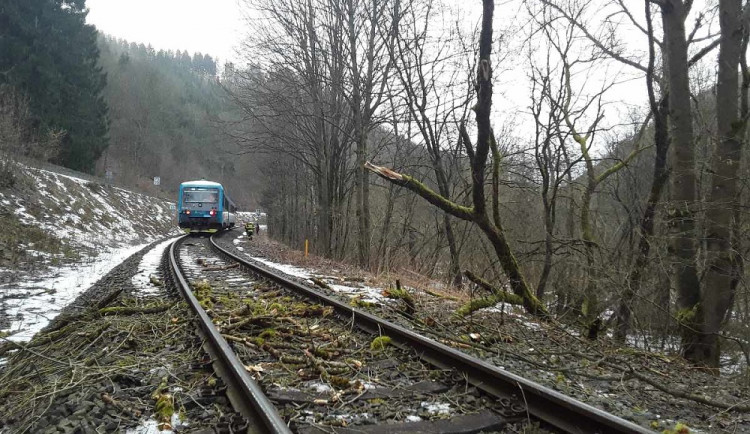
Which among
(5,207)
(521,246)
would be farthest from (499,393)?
(5,207)

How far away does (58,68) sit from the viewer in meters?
32.8

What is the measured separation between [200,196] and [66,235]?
9.26 metres

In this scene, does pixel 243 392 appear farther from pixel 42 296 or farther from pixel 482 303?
pixel 42 296

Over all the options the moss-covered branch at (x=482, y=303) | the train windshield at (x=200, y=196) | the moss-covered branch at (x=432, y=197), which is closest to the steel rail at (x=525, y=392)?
the moss-covered branch at (x=482, y=303)

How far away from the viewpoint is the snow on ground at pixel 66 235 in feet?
25.9

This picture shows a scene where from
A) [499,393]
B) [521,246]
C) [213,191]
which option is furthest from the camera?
[213,191]

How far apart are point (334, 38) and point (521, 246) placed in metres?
9.30

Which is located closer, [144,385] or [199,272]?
[144,385]

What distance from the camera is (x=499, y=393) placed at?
3305 mm

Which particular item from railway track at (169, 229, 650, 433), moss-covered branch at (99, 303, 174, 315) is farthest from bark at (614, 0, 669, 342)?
moss-covered branch at (99, 303, 174, 315)

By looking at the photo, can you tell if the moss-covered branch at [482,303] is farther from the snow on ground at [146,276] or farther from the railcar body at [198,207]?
the railcar body at [198,207]

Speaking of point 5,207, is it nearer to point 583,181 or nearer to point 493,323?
point 493,323

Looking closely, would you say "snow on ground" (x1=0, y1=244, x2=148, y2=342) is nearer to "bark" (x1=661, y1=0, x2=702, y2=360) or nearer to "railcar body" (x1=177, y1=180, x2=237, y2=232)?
"bark" (x1=661, y1=0, x2=702, y2=360)

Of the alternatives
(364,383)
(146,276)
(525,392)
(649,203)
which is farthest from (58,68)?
(525,392)
